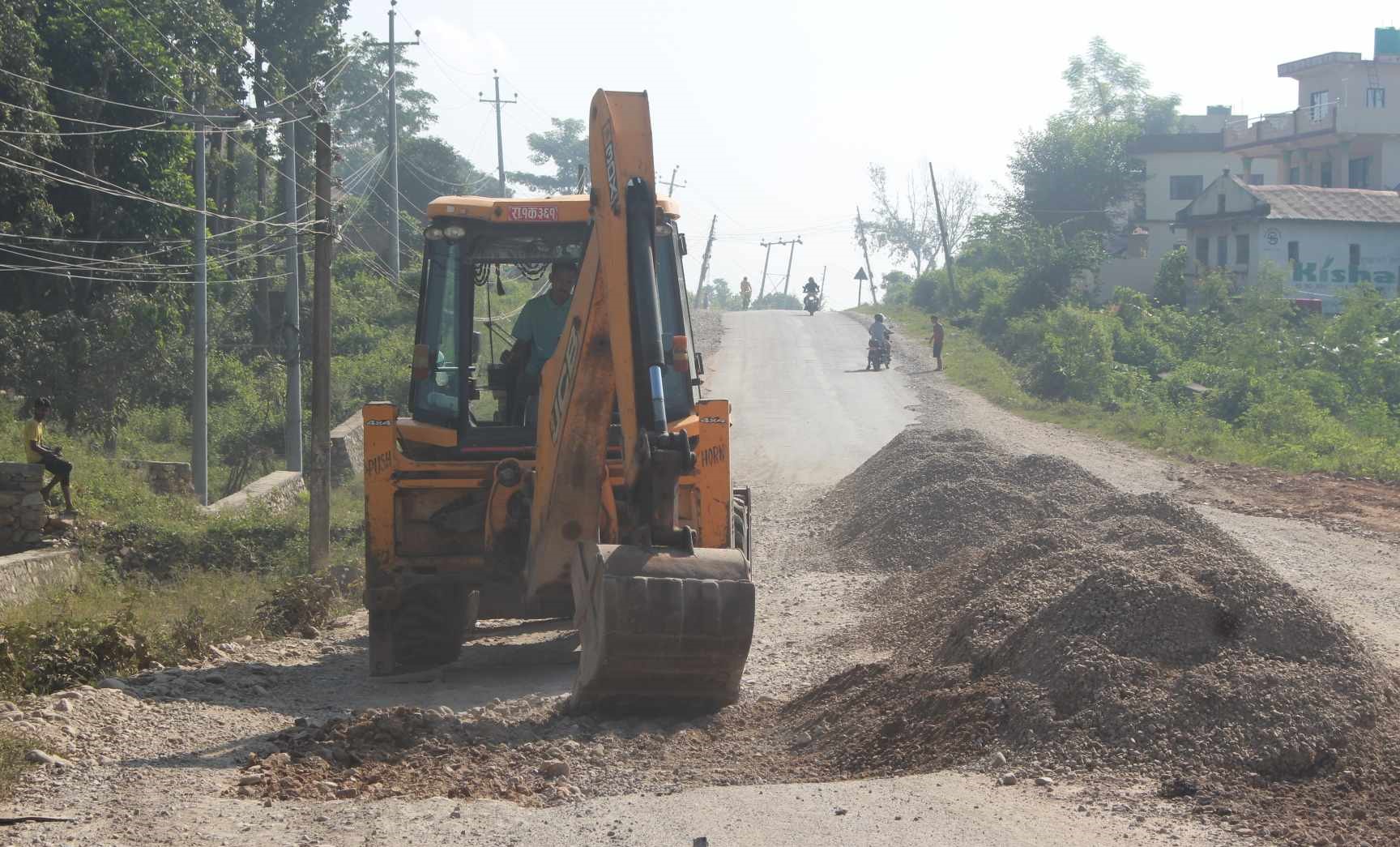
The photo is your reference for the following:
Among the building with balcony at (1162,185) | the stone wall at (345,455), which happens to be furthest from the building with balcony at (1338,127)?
the stone wall at (345,455)

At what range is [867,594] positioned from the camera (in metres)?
11.9

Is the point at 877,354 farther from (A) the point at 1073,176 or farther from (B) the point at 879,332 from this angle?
(A) the point at 1073,176

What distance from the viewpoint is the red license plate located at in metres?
8.68

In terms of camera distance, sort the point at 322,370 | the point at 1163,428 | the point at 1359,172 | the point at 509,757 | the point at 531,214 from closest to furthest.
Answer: the point at 509,757 → the point at 531,214 → the point at 322,370 → the point at 1163,428 → the point at 1359,172

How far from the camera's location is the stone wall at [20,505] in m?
16.7

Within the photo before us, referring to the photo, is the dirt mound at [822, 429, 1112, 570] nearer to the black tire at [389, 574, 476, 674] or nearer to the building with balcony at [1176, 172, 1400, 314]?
the black tire at [389, 574, 476, 674]

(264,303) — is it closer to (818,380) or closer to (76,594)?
(818,380)

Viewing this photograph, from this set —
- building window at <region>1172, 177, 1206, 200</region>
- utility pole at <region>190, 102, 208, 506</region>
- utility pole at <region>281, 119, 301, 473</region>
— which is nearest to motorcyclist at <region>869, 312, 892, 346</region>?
utility pole at <region>281, 119, 301, 473</region>

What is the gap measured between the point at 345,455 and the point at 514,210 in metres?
17.9

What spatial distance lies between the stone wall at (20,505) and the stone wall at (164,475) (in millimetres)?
4172

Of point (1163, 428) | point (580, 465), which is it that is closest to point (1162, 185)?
point (1163, 428)

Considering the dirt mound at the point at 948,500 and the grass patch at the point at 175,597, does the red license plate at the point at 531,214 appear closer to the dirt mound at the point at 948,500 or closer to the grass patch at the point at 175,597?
the grass patch at the point at 175,597

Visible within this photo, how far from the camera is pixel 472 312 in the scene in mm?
8773

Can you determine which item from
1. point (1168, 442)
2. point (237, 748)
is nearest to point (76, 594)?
point (237, 748)
